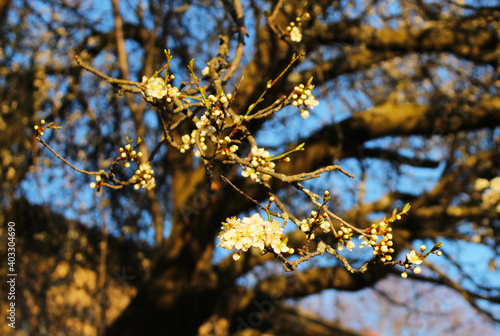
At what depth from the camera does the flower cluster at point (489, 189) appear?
4.30 m

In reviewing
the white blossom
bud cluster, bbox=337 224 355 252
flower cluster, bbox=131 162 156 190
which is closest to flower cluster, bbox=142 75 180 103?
flower cluster, bbox=131 162 156 190

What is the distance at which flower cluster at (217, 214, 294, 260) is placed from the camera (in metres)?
1.24

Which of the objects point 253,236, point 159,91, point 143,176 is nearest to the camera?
point 253,236

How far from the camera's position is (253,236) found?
125 cm

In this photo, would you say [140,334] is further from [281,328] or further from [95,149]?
[281,328]

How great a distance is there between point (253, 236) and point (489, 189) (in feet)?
13.7

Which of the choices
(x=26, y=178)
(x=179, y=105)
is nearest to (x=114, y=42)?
(x=26, y=178)

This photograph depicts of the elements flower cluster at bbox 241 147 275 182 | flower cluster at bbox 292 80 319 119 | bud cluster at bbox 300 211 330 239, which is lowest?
bud cluster at bbox 300 211 330 239

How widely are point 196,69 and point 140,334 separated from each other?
2.67m

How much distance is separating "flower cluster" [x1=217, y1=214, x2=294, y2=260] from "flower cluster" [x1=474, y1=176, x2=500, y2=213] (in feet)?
12.2

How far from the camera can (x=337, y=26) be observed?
4.49m

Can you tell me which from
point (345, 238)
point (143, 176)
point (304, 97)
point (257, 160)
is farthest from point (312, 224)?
point (143, 176)

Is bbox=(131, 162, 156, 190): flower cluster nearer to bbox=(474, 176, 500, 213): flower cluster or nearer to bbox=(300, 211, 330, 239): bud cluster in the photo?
bbox=(300, 211, 330, 239): bud cluster

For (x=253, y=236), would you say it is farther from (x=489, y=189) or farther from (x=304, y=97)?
(x=489, y=189)
